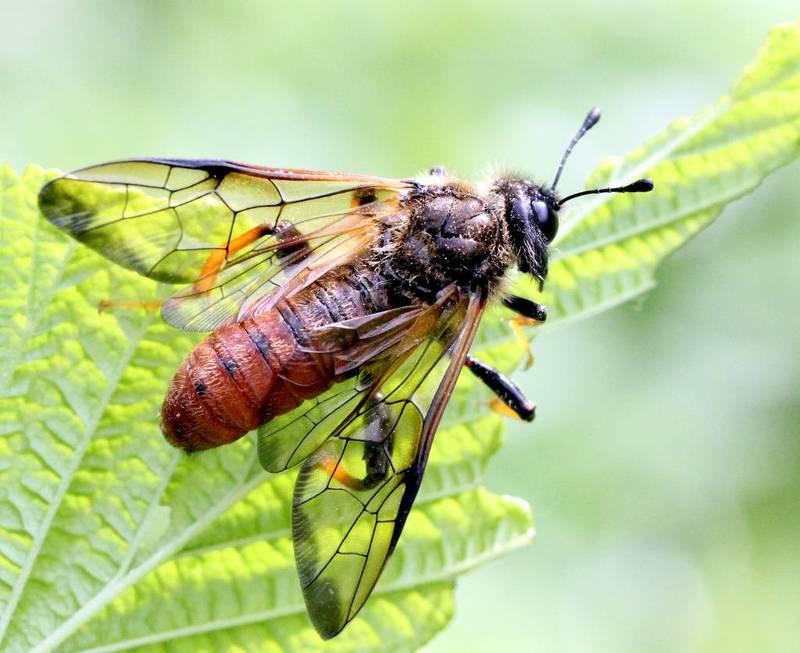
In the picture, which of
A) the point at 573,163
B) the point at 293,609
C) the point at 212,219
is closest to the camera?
the point at 293,609

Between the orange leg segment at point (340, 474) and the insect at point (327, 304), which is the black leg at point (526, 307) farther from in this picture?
the orange leg segment at point (340, 474)

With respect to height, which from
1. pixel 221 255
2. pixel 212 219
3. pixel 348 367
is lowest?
pixel 348 367

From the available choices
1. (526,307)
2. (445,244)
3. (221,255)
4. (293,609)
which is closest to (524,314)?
(526,307)

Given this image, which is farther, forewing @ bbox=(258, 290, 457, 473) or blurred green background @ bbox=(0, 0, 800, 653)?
blurred green background @ bbox=(0, 0, 800, 653)

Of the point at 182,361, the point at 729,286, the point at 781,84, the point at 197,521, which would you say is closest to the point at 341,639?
the point at 197,521

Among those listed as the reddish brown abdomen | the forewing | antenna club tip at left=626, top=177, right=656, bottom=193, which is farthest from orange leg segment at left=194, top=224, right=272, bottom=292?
antenna club tip at left=626, top=177, right=656, bottom=193

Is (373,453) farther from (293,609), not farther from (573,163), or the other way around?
(573,163)

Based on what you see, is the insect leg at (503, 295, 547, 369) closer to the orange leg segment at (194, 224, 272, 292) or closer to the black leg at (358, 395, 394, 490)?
the black leg at (358, 395, 394, 490)
